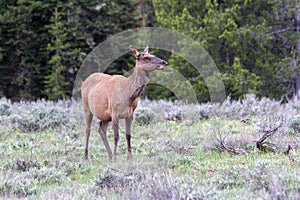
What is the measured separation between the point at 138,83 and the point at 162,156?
48.2 inches

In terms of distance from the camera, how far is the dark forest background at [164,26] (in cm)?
2173

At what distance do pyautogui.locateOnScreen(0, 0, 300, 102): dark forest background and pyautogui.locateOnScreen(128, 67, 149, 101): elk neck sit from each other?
39.4 ft

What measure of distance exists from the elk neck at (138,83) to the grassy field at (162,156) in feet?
3.22

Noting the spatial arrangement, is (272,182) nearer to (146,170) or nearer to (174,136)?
(146,170)

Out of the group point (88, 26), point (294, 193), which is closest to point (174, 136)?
point (294, 193)

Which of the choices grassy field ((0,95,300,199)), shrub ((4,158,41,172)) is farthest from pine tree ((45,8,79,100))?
shrub ((4,158,41,172))

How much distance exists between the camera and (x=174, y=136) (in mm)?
10547

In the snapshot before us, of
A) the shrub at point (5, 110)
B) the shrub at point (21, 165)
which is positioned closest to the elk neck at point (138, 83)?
the shrub at point (21, 165)

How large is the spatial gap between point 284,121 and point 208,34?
11.4 metres

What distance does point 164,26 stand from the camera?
Answer: 23500 millimetres

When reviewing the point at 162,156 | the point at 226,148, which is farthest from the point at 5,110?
the point at 226,148

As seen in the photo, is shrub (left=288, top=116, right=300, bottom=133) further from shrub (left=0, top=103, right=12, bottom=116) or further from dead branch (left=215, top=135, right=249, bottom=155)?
shrub (left=0, top=103, right=12, bottom=116)

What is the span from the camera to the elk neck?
28.3 feet

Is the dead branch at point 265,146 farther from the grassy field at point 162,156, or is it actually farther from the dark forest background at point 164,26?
the dark forest background at point 164,26
